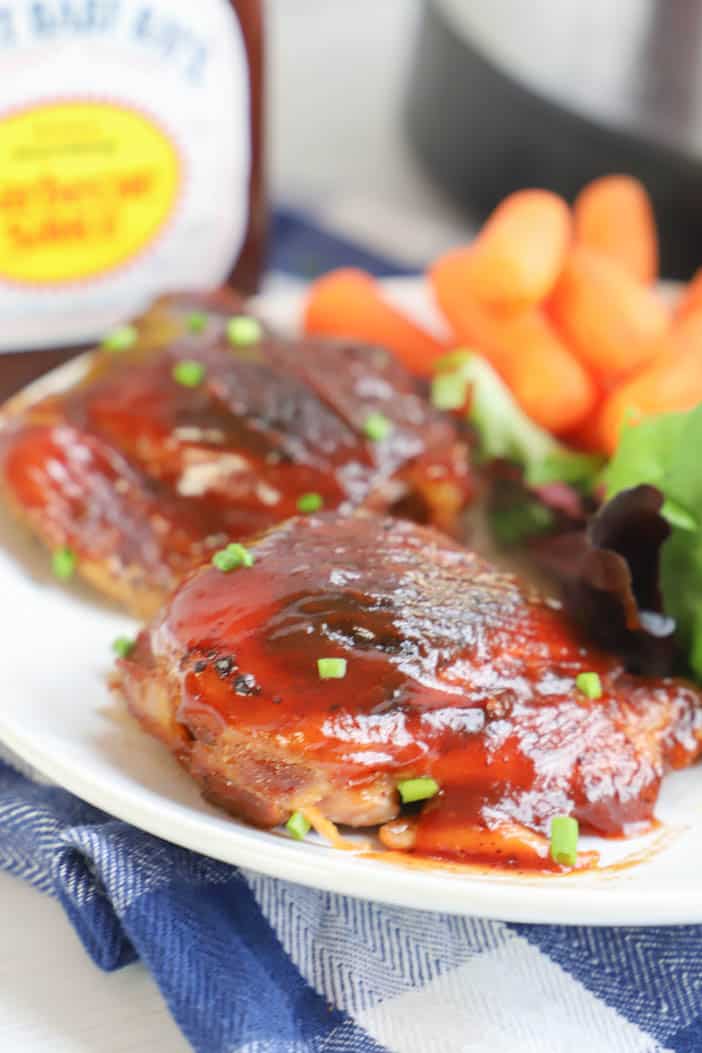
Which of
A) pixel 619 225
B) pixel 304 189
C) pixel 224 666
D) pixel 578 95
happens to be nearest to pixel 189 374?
pixel 224 666

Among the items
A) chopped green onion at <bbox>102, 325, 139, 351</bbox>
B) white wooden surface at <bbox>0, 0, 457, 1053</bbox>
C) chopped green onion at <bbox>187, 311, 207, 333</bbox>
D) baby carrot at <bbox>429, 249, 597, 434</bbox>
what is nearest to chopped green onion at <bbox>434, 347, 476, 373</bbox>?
baby carrot at <bbox>429, 249, 597, 434</bbox>

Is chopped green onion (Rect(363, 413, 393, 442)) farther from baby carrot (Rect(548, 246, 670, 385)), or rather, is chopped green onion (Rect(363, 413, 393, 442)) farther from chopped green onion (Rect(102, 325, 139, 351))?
baby carrot (Rect(548, 246, 670, 385))

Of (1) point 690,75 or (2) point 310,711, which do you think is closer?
(2) point 310,711

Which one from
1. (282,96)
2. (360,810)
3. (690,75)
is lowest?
(282,96)

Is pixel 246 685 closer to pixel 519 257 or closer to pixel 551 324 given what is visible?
pixel 519 257

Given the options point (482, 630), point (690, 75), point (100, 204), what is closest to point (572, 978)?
point (482, 630)

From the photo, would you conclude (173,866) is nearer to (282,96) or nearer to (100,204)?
(100,204)
